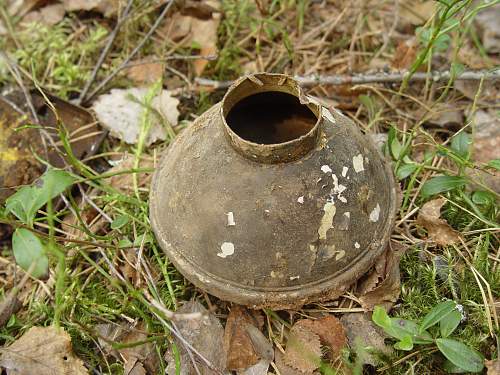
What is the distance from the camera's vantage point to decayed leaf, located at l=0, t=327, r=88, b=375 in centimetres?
200

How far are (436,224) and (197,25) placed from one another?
5.68ft

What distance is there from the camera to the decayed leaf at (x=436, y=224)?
2.20 metres

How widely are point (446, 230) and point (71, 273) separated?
1.57 m

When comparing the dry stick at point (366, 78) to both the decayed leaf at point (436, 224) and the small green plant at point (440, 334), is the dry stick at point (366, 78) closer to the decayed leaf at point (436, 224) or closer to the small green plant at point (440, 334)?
the decayed leaf at point (436, 224)

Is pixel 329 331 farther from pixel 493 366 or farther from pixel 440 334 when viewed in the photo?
pixel 493 366

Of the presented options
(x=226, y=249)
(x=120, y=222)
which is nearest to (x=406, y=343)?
(x=226, y=249)

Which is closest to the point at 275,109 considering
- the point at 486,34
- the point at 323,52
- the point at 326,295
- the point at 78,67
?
the point at 326,295

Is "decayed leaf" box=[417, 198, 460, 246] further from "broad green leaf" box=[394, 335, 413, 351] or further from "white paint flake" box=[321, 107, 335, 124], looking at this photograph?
"white paint flake" box=[321, 107, 335, 124]

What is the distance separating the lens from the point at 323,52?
2.99 metres

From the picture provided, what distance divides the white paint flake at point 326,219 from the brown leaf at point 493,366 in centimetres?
72

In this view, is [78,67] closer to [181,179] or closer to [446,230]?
[181,179]

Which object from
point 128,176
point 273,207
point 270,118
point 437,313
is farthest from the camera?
point 128,176

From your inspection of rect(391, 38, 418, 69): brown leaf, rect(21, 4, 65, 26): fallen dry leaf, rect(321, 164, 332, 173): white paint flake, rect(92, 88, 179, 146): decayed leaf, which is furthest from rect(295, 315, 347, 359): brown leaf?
rect(21, 4, 65, 26): fallen dry leaf

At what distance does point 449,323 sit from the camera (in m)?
1.88
